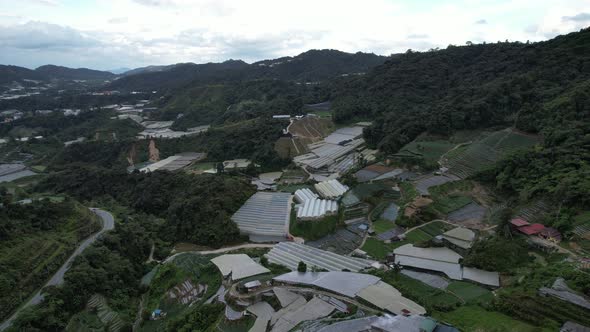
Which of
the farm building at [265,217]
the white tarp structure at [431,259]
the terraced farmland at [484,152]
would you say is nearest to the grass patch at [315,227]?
the farm building at [265,217]

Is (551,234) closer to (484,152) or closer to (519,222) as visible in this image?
(519,222)

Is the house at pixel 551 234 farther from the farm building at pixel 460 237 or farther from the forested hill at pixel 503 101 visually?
the farm building at pixel 460 237

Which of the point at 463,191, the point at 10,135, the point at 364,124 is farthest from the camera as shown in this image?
the point at 10,135

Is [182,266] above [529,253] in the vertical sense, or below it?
below

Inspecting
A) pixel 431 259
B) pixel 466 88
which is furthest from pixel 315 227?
pixel 466 88

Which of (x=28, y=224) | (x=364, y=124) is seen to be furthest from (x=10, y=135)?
(x=364, y=124)

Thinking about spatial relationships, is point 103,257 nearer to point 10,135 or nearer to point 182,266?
point 182,266
